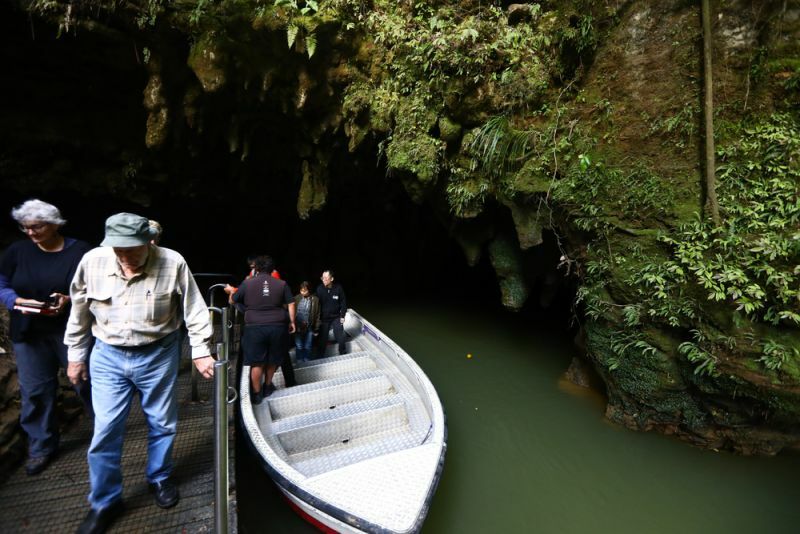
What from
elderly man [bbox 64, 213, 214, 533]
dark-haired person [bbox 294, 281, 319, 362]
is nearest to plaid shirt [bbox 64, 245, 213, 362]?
elderly man [bbox 64, 213, 214, 533]

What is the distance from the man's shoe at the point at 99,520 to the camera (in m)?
2.36

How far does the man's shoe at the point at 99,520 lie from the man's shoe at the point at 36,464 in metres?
0.84

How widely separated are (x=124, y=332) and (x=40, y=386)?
1.34 metres

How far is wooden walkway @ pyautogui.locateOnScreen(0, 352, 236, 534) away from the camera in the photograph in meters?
2.50

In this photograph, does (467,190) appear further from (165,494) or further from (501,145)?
(165,494)

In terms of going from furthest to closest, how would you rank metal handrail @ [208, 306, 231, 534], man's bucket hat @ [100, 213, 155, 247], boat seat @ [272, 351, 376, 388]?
1. boat seat @ [272, 351, 376, 388]
2. man's bucket hat @ [100, 213, 155, 247]
3. metal handrail @ [208, 306, 231, 534]

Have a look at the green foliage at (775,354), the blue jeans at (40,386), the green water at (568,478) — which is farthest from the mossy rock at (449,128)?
the blue jeans at (40,386)

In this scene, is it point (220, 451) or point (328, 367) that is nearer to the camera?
point (220, 451)

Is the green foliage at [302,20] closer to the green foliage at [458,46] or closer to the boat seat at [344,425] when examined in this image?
the green foliage at [458,46]

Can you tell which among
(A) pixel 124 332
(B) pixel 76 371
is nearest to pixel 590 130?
(A) pixel 124 332

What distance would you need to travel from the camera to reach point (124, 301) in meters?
2.25

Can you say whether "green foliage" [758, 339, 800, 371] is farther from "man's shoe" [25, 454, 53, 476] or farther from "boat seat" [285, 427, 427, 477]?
"man's shoe" [25, 454, 53, 476]

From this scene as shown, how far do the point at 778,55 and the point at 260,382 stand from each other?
7086mm

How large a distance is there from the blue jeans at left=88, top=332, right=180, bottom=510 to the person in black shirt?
128 inches
